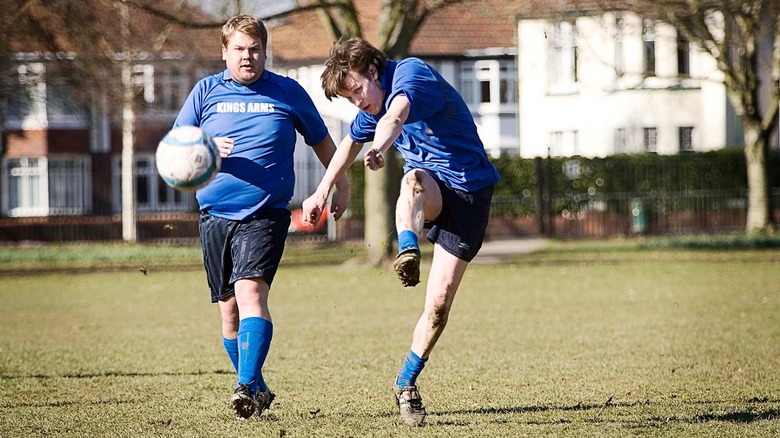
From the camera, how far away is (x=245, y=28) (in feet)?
22.1

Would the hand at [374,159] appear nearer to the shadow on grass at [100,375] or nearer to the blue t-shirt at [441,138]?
the blue t-shirt at [441,138]

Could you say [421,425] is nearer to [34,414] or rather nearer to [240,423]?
[240,423]

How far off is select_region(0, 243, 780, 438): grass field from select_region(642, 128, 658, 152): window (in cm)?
2197

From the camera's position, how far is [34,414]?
287 inches

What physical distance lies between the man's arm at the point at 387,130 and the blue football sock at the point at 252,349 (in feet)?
4.47

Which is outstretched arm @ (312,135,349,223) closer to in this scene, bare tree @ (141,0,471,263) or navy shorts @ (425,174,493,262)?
navy shorts @ (425,174,493,262)

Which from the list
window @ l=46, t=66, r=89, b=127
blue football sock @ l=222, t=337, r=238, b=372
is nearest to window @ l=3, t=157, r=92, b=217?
window @ l=46, t=66, r=89, b=127

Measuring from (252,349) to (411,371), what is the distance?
0.97 metres

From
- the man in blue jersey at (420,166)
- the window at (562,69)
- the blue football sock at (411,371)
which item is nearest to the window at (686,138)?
the window at (562,69)

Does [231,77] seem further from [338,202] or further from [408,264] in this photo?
[408,264]

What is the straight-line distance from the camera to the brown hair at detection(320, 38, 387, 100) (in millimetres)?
6422

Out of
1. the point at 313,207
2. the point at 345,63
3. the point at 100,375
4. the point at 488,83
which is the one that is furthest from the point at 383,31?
the point at 488,83

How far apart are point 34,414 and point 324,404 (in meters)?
1.85

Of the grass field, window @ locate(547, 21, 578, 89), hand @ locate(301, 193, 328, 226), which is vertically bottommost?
the grass field
